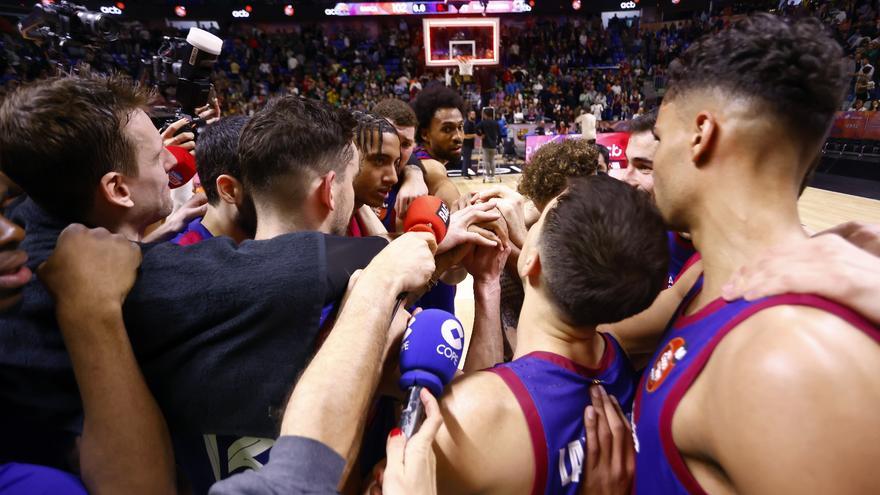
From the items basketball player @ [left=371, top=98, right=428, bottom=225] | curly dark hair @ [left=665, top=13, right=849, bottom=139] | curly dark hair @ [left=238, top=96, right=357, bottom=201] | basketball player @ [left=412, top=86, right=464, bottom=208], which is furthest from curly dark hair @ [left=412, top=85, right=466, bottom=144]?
curly dark hair @ [left=665, top=13, right=849, bottom=139]

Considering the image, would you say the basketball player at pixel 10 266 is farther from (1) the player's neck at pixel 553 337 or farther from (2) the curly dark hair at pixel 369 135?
(2) the curly dark hair at pixel 369 135

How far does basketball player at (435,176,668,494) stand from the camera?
1052mm

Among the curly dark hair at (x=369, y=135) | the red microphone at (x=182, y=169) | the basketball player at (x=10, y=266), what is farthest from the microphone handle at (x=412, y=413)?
the red microphone at (x=182, y=169)

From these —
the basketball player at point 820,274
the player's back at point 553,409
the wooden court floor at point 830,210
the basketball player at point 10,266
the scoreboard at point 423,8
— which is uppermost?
the scoreboard at point 423,8

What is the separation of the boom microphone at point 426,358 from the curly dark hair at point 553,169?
153 cm

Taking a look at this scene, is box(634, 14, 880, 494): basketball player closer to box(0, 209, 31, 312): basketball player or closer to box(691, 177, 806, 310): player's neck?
box(691, 177, 806, 310): player's neck

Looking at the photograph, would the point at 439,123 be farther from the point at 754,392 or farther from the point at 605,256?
the point at 754,392

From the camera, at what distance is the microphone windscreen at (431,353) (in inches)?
37.7

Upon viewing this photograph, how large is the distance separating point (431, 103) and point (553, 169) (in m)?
2.45

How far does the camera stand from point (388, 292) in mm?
1066

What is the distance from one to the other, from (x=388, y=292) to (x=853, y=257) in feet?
2.74

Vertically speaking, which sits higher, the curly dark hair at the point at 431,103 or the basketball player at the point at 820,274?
the basketball player at the point at 820,274

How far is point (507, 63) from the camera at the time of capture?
21.1m

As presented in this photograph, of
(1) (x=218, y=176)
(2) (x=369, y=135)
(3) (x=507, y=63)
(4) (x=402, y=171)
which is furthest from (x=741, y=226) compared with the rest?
(3) (x=507, y=63)
